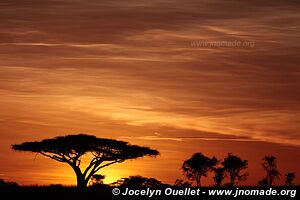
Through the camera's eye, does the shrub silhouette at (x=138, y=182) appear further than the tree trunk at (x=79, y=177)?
No

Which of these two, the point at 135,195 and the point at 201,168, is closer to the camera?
the point at 135,195

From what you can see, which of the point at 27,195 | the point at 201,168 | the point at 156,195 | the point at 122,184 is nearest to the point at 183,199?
the point at 156,195

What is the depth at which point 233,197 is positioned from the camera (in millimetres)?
56625

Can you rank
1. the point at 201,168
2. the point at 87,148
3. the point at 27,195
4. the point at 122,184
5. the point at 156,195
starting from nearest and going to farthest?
the point at 27,195
the point at 156,195
the point at 122,184
the point at 87,148
the point at 201,168

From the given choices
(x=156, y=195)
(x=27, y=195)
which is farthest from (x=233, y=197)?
(x=27, y=195)

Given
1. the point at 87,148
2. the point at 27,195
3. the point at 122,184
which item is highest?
the point at 87,148

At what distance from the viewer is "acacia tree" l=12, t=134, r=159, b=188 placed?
8975 cm

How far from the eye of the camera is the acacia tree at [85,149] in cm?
8975

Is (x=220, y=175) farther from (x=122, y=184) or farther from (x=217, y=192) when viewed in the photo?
(x=217, y=192)

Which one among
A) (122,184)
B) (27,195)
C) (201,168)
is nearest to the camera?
(27,195)

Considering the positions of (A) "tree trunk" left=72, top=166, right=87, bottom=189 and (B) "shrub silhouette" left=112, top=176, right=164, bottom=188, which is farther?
(A) "tree trunk" left=72, top=166, right=87, bottom=189

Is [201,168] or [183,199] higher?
[201,168]

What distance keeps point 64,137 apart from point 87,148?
3.49 m

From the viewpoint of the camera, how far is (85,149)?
89688 mm
